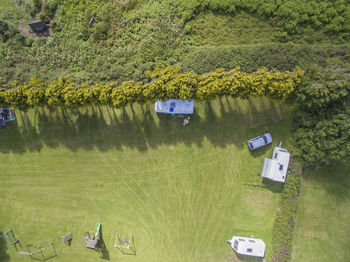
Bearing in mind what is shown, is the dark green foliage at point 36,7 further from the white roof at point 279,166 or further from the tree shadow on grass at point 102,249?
the white roof at point 279,166

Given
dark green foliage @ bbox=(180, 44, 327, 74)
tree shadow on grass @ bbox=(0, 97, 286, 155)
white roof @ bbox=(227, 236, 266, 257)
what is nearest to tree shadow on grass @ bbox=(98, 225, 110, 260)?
tree shadow on grass @ bbox=(0, 97, 286, 155)

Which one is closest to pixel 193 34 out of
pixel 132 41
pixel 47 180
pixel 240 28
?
pixel 240 28

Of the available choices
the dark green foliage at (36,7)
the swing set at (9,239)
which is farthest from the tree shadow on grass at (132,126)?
the dark green foliage at (36,7)

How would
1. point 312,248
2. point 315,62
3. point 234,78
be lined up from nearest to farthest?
1. point 234,78
2. point 315,62
3. point 312,248

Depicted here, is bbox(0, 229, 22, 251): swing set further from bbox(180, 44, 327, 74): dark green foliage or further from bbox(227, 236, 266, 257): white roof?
bbox(180, 44, 327, 74): dark green foliage

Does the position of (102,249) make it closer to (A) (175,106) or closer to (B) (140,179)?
(B) (140,179)

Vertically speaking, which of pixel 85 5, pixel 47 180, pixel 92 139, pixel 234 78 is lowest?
pixel 47 180

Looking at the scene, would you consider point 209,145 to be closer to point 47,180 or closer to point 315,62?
point 315,62
